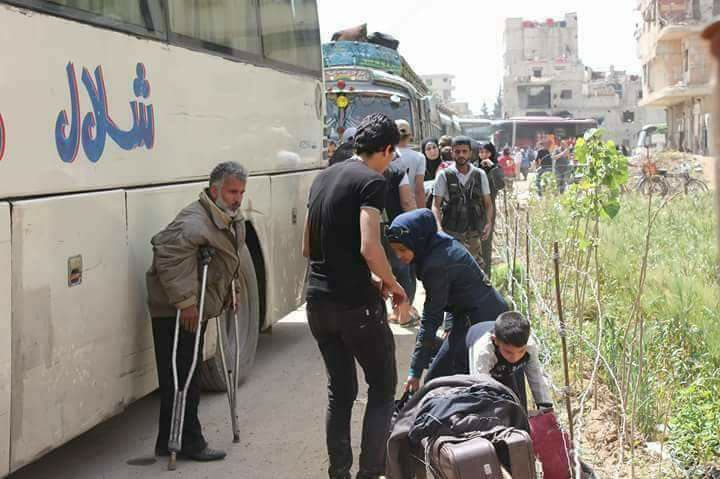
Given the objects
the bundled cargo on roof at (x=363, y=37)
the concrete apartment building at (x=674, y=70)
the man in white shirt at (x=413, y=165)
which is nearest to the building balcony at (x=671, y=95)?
the concrete apartment building at (x=674, y=70)

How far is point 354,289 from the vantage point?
181 inches

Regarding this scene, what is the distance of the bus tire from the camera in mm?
6934

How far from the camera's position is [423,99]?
58.9ft

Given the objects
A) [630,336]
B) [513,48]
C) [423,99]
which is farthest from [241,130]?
[513,48]

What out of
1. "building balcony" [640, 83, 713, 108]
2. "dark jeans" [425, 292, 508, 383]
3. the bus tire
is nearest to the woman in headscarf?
"dark jeans" [425, 292, 508, 383]

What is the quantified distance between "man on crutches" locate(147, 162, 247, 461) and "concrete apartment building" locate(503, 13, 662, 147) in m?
74.8

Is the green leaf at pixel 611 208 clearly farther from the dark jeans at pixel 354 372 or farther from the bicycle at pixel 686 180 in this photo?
the bicycle at pixel 686 180

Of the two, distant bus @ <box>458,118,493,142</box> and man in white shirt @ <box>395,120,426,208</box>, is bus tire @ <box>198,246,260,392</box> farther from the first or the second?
distant bus @ <box>458,118,493,142</box>

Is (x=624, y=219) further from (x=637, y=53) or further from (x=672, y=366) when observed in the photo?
(x=637, y=53)

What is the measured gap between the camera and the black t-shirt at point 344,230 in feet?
14.9

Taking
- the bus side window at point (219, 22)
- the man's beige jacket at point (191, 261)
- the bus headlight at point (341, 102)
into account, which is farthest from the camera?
the bus headlight at point (341, 102)

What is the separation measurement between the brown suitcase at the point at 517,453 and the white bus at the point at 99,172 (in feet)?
7.22

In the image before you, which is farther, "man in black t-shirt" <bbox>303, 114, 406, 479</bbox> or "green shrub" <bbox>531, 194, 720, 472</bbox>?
"green shrub" <bbox>531, 194, 720, 472</bbox>

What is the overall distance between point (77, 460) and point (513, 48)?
99203mm
